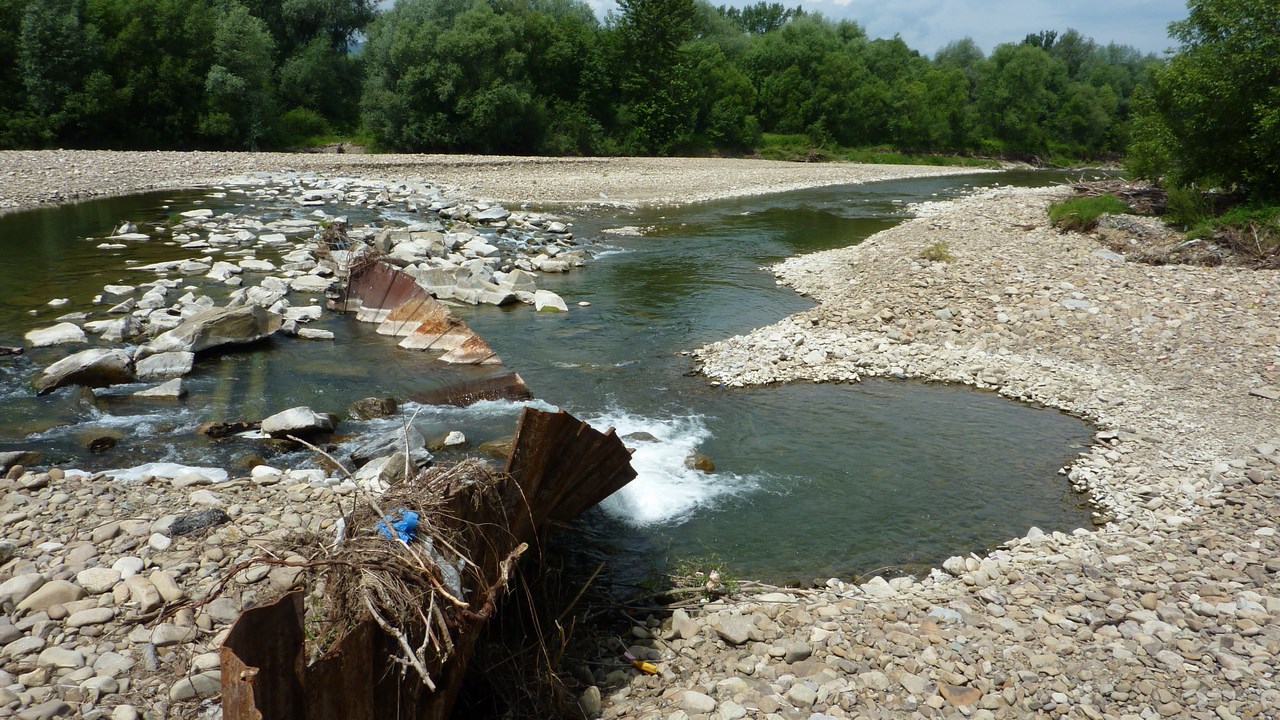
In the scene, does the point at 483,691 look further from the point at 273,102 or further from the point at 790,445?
the point at 273,102

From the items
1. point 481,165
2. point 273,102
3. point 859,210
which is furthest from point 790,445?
point 273,102

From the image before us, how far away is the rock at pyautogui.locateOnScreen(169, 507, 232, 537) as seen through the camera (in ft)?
18.5

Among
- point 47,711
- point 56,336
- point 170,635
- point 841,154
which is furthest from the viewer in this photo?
point 841,154

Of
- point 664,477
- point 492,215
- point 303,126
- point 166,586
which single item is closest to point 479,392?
point 664,477

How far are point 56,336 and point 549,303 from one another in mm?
7797

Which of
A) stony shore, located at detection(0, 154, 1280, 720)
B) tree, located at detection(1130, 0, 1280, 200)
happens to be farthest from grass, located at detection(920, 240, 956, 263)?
tree, located at detection(1130, 0, 1280, 200)

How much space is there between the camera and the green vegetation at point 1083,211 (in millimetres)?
19938

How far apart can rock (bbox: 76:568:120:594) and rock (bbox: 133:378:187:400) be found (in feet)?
16.3

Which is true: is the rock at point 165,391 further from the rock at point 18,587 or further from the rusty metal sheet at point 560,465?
the rusty metal sheet at point 560,465

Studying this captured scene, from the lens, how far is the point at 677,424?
976cm

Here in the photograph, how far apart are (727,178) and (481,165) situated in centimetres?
1273

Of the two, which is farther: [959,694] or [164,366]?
[164,366]

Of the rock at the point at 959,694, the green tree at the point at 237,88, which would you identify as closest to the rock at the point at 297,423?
the rock at the point at 959,694

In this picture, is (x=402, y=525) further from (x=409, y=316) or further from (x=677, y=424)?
(x=409, y=316)
